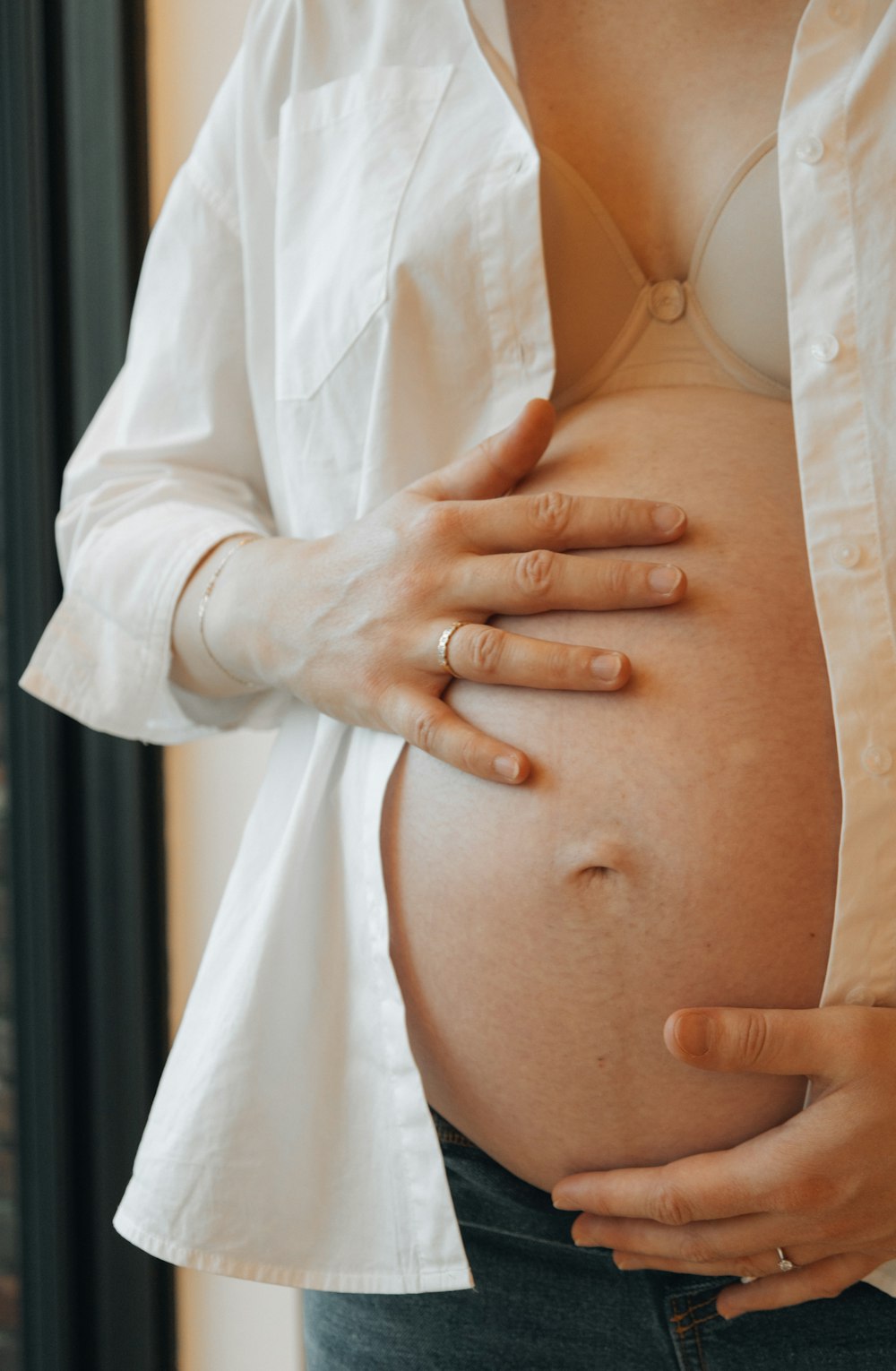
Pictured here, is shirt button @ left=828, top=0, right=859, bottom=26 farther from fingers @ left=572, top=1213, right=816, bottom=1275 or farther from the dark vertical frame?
the dark vertical frame

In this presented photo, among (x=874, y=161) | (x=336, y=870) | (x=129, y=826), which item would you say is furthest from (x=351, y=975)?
(x=129, y=826)

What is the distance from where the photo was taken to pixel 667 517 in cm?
71

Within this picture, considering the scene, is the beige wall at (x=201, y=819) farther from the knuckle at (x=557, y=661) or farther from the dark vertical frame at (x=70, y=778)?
the knuckle at (x=557, y=661)

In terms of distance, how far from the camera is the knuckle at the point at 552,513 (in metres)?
0.71

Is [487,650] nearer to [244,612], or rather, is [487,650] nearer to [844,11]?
[244,612]

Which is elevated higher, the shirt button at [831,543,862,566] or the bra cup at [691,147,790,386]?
the bra cup at [691,147,790,386]

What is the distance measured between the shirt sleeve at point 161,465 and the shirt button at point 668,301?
1.11 feet

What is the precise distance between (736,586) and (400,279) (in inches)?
12.6

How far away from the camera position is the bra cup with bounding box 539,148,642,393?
2.67 feet

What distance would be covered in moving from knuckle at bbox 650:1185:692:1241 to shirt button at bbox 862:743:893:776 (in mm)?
260

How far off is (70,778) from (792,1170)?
1.09 metres

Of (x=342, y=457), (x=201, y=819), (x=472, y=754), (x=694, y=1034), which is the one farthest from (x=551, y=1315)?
(x=201, y=819)

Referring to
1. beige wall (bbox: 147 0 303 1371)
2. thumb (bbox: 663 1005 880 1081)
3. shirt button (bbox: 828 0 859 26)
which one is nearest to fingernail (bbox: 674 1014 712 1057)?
thumb (bbox: 663 1005 880 1081)

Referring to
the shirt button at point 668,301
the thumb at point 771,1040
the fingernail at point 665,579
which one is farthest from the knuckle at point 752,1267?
the shirt button at point 668,301
